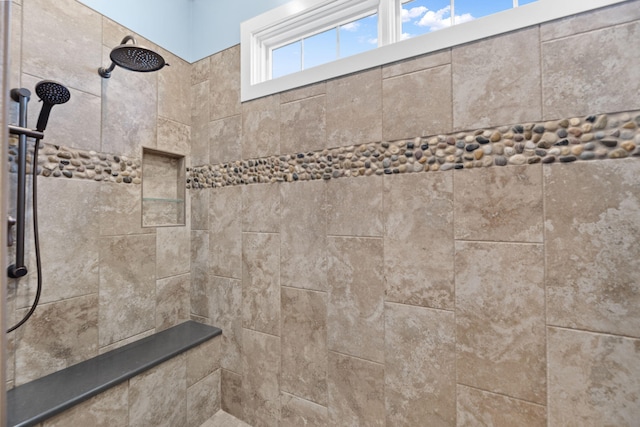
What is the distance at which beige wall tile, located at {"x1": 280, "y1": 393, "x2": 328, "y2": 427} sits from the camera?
4.60ft

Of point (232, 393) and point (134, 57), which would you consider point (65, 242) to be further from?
point (232, 393)

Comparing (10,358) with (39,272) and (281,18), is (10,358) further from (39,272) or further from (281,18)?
(281,18)

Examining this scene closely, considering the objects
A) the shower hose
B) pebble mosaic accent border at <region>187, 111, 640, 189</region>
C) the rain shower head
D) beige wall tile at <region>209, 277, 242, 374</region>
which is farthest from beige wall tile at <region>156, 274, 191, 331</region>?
the rain shower head

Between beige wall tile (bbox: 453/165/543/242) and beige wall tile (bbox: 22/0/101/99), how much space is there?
73.8 inches

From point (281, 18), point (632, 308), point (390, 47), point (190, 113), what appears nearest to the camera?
point (632, 308)

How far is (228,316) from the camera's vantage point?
174cm

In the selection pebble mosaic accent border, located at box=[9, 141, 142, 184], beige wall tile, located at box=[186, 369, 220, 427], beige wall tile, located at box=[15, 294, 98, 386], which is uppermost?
pebble mosaic accent border, located at box=[9, 141, 142, 184]

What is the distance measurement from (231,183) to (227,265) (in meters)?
0.52

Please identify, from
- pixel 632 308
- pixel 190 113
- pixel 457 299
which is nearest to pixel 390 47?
pixel 457 299

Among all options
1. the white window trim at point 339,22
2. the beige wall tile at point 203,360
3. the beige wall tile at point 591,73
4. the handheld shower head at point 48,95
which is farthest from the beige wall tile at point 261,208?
the beige wall tile at point 591,73

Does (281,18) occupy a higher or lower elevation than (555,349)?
higher

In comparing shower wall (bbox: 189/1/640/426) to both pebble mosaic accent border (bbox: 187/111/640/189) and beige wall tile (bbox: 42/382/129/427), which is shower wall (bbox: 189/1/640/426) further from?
beige wall tile (bbox: 42/382/129/427)

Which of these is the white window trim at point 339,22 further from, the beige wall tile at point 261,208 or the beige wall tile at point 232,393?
the beige wall tile at point 232,393

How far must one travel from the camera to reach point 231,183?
1730 mm
